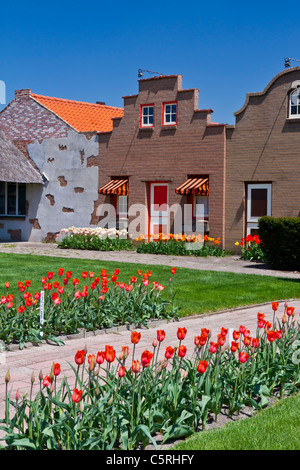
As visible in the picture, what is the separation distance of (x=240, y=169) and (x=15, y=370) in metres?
15.0

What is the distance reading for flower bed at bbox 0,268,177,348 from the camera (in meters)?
7.43

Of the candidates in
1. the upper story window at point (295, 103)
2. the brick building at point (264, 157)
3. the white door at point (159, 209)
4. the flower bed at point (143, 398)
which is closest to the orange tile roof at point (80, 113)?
the white door at point (159, 209)

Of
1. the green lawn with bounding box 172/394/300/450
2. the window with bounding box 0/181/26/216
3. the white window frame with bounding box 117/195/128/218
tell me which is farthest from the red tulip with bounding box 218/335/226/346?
the window with bounding box 0/181/26/216

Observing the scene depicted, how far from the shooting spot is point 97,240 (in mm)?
21562

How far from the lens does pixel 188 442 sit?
432 centimetres

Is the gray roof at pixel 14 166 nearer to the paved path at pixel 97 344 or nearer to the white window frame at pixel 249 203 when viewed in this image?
the white window frame at pixel 249 203

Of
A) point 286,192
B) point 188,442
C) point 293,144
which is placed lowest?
point 188,442

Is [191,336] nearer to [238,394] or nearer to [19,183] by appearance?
[238,394]

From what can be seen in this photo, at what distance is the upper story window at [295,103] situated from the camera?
18906 millimetres

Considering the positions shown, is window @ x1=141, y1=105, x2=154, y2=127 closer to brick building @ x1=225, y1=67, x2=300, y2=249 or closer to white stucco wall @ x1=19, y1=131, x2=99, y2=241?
white stucco wall @ x1=19, y1=131, x2=99, y2=241

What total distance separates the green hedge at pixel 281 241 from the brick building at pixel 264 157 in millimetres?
3063

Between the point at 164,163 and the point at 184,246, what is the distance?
137 inches

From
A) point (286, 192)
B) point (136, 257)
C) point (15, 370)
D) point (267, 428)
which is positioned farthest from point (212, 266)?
point (267, 428)

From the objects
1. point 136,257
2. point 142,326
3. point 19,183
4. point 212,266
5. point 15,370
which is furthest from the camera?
point 19,183
